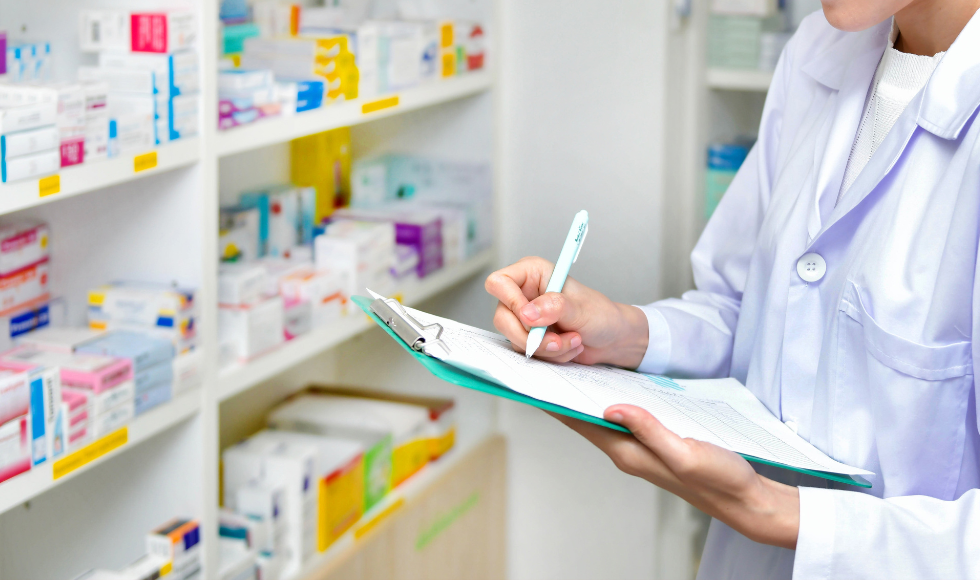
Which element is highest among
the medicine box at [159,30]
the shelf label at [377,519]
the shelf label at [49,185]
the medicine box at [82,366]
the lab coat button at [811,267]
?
the medicine box at [159,30]

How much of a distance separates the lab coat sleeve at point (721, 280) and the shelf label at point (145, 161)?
756 millimetres

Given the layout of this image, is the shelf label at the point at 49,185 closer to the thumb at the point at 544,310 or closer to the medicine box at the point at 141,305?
the medicine box at the point at 141,305

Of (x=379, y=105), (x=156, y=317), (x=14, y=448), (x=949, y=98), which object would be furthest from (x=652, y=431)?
(x=379, y=105)

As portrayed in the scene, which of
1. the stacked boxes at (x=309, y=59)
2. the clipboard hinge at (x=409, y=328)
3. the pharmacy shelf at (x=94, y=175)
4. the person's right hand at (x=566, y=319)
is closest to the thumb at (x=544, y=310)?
A: the person's right hand at (x=566, y=319)

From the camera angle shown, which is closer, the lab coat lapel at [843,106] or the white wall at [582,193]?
the lab coat lapel at [843,106]

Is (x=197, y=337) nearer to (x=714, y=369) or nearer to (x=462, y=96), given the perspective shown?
(x=714, y=369)

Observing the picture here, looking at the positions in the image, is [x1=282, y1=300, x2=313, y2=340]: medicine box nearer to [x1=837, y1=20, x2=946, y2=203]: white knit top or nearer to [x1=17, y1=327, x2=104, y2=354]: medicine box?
[x1=17, y1=327, x2=104, y2=354]: medicine box

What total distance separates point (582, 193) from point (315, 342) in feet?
2.80

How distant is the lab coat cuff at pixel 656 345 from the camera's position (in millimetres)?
1223

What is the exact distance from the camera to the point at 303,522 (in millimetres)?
1899

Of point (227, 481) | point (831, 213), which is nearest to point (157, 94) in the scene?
point (227, 481)

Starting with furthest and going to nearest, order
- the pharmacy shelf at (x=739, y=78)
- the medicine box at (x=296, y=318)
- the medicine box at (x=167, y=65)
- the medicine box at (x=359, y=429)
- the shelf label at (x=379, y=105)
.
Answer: the pharmacy shelf at (x=739, y=78), the medicine box at (x=359, y=429), the shelf label at (x=379, y=105), the medicine box at (x=296, y=318), the medicine box at (x=167, y=65)

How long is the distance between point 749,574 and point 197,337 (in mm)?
948

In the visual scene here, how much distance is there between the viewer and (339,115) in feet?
6.28
